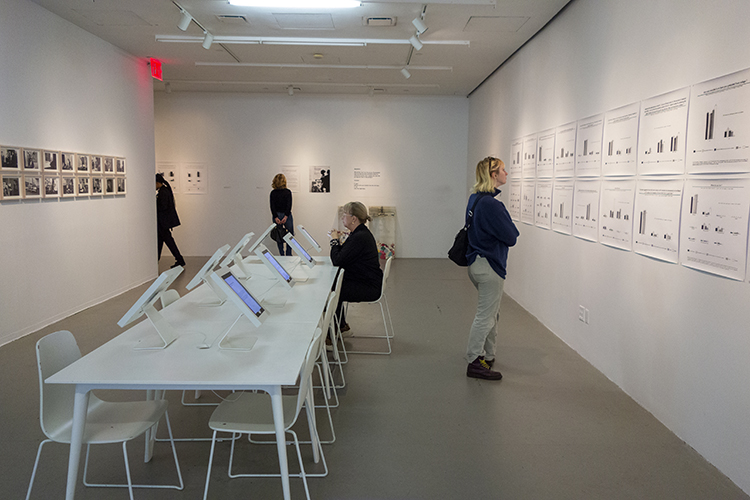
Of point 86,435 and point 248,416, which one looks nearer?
point 86,435

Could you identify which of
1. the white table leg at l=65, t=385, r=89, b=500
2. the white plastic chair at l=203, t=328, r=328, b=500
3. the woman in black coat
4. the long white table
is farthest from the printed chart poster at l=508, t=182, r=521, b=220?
the white table leg at l=65, t=385, r=89, b=500

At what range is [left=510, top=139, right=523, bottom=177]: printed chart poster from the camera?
6805 mm

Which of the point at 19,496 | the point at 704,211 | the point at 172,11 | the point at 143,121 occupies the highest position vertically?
the point at 172,11

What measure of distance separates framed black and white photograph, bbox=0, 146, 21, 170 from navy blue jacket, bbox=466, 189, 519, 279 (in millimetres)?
4224

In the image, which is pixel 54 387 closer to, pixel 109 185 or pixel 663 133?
pixel 663 133

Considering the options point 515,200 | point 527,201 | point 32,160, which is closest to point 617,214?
point 527,201

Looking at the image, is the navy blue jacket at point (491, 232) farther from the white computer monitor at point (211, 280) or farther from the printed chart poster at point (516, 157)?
the printed chart poster at point (516, 157)

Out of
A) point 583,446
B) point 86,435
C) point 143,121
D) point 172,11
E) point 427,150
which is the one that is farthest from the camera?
point 427,150

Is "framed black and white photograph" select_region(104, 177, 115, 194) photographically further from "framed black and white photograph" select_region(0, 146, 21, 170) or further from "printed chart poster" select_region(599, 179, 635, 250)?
"printed chart poster" select_region(599, 179, 635, 250)

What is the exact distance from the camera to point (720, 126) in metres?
2.84

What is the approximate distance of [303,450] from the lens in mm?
3002

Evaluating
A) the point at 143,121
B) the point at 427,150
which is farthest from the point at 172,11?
the point at 427,150

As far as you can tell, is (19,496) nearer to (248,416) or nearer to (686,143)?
(248,416)

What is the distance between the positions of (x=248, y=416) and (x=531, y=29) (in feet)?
17.5
